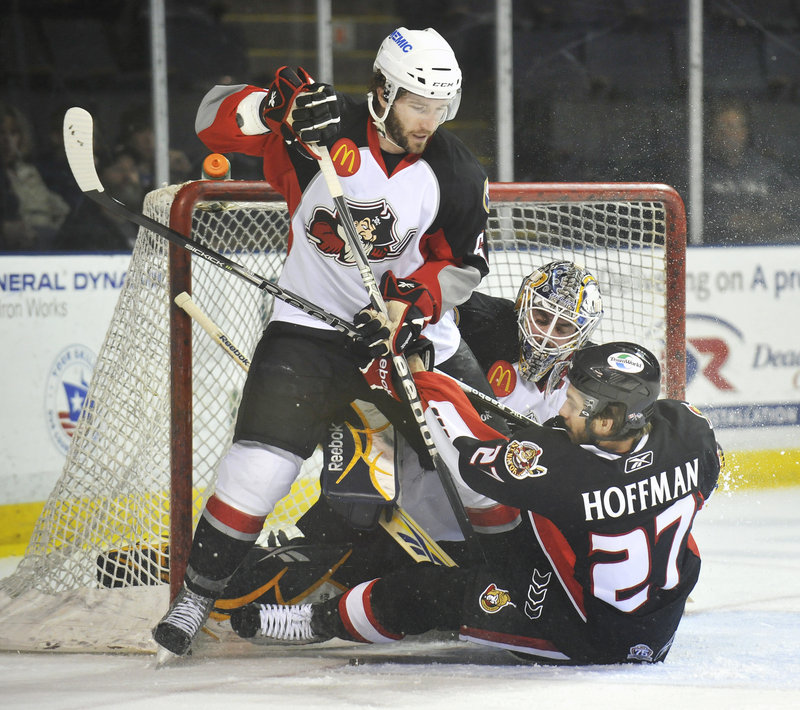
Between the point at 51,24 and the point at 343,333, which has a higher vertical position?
the point at 51,24

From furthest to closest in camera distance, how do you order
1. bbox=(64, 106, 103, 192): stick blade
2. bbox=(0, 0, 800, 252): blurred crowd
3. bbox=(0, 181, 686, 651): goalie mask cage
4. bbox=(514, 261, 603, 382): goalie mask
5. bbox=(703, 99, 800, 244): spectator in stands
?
1. bbox=(703, 99, 800, 244): spectator in stands
2. bbox=(0, 0, 800, 252): blurred crowd
3. bbox=(514, 261, 603, 382): goalie mask
4. bbox=(0, 181, 686, 651): goalie mask cage
5. bbox=(64, 106, 103, 192): stick blade

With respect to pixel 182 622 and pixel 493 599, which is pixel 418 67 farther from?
pixel 182 622

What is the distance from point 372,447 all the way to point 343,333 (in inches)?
10.1

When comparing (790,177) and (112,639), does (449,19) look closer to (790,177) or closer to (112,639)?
(790,177)

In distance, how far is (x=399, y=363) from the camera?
7.14ft

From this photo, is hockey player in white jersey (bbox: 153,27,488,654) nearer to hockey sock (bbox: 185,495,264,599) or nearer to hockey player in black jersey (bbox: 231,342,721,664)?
hockey sock (bbox: 185,495,264,599)

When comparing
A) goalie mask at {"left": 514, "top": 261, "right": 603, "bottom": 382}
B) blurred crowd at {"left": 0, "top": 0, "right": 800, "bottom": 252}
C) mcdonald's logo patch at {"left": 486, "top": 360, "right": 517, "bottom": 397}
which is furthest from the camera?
blurred crowd at {"left": 0, "top": 0, "right": 800, "bottom": 252}

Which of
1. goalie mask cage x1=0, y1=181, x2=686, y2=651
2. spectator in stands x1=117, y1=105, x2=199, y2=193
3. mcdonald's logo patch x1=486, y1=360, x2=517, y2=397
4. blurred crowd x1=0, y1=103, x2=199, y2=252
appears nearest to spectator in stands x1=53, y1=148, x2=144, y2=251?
blurred crowd x1=0, y1=103, x2=199, y2=252

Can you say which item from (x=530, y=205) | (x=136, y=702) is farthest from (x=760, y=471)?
(x=136, y=702)

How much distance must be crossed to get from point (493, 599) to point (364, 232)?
0.71 metres

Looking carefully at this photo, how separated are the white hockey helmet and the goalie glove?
0.32 m

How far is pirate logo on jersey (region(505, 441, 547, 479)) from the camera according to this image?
78.8 inches

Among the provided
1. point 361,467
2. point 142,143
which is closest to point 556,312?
point 361,467

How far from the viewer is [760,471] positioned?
422 centimetres
